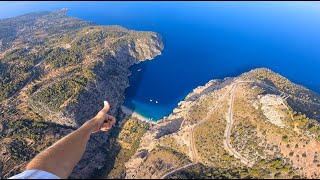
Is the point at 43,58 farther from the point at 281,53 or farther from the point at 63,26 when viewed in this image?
the point at 281,53

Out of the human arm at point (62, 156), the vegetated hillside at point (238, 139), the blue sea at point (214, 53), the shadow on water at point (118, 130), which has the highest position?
the human arm at point (62, 156)

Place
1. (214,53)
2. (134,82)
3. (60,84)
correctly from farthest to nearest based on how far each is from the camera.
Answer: (214,53)
(134,82)
(60,84)

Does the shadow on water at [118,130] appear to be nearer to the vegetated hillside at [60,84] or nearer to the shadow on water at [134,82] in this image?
the shadow on water at [134,82]

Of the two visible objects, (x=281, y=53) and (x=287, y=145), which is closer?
(x=287, y=145)

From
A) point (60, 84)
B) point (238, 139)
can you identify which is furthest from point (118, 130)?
point (238, 139)

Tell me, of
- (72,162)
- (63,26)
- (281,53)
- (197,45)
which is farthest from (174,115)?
(63,26)

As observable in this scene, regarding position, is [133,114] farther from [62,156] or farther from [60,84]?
[62,156]

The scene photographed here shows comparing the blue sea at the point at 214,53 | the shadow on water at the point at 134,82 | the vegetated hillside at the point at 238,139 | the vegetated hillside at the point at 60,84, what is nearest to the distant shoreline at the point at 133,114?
the shadow on water at the point at 134,82
